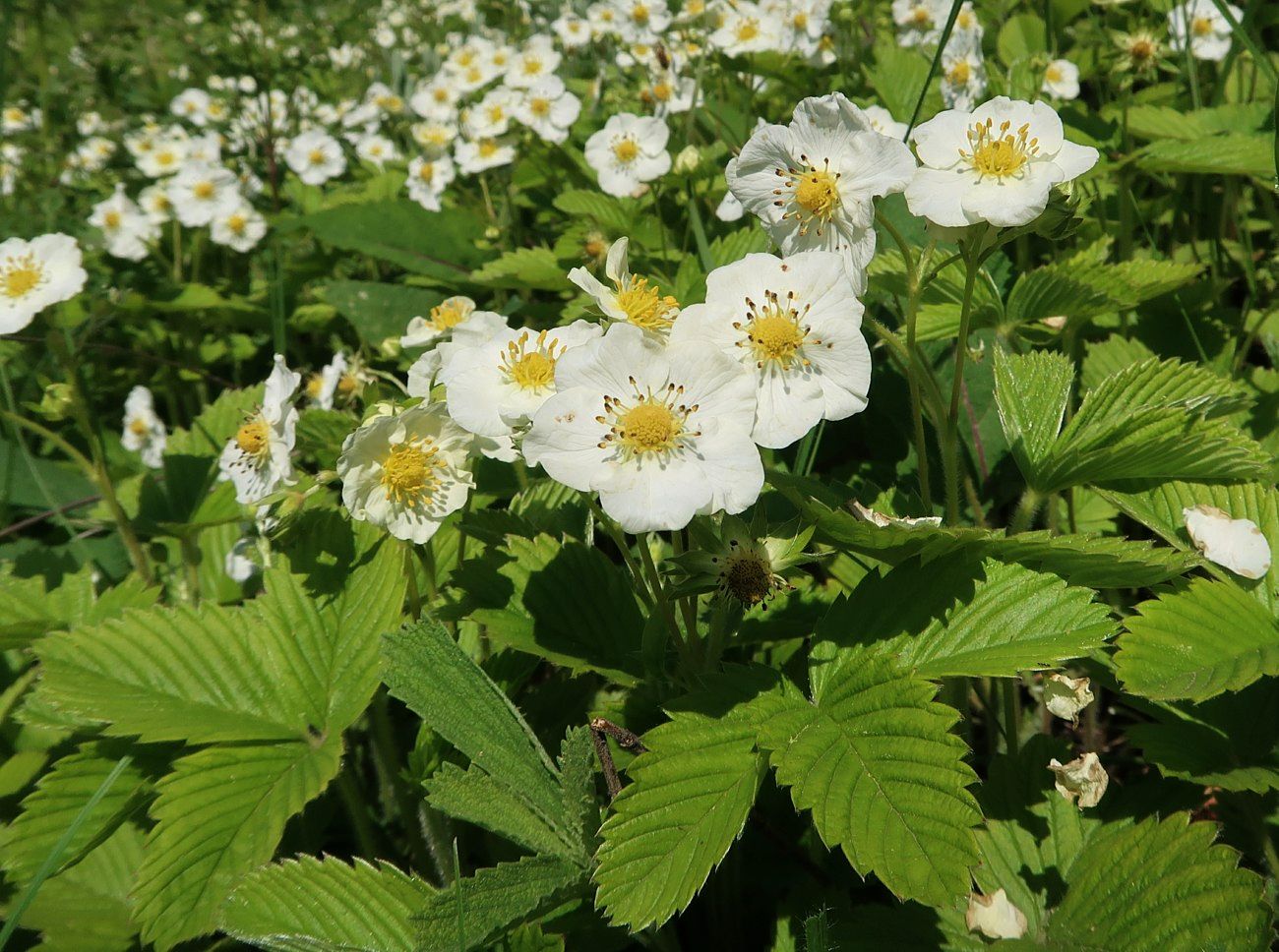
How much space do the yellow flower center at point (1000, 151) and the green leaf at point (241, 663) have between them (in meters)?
1.19

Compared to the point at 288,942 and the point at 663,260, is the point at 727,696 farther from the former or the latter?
the point at 663,260

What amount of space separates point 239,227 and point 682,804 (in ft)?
11.7

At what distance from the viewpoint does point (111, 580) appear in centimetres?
268

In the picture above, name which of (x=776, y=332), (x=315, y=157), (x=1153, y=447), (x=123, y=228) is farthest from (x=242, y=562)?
(x=315, y=157)

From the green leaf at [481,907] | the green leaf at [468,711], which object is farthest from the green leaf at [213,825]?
the green leaf at [481,907]

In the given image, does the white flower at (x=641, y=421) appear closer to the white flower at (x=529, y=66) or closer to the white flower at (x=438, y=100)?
the white flower at (x=529, y=66)

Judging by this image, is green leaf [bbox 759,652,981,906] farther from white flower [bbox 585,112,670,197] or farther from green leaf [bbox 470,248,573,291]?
white flower [bbox 585,112,670,197]

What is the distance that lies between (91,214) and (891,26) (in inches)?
141

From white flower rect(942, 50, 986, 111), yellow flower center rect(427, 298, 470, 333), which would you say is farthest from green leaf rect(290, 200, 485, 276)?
white flower rect(942, 50, 986, 111)

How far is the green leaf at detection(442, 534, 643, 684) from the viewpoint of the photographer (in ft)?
5.18

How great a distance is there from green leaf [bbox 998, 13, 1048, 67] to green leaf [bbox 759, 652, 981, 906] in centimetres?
284

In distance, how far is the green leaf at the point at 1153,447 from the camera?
4.71 ft

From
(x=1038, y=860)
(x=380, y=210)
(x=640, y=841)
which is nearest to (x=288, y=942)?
(x=640, y=841)

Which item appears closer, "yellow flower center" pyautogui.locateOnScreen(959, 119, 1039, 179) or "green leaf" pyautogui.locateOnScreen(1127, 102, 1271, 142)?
"yellow flower center" pyautogui.locateOnScreen(959, 119, 1039, 179)
